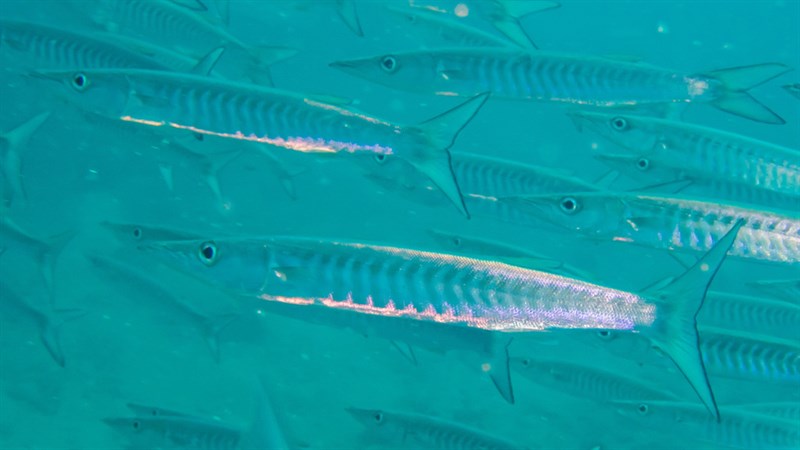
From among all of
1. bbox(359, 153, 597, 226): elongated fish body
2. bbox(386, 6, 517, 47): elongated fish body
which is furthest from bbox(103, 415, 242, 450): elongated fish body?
bbox(386, 6, 517, 47): elongated fish body

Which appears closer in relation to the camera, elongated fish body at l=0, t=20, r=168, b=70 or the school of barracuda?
the school of barracuda

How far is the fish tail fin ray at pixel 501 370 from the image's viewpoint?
11.4ft

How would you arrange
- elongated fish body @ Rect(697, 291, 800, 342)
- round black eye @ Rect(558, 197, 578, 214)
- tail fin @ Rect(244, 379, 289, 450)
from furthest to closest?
elongated fish body @ Rect(697, 291, 800, 342)
round black eye @ Rect(558, 197, 578, 214)
tail fin @ Rect(244, 379, 289, 450)

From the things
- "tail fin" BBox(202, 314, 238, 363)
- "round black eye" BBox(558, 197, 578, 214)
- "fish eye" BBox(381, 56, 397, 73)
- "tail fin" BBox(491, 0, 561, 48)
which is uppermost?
"tail fin" BBox(491, 0, 561, 48)

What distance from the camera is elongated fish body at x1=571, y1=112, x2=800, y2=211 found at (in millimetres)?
5500

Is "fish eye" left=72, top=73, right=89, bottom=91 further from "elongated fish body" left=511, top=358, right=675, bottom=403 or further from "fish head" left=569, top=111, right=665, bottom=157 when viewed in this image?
"elongated fish body" left=511, top=358, right=675, bottom=403

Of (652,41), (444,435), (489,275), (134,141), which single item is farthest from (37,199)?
(652,41)

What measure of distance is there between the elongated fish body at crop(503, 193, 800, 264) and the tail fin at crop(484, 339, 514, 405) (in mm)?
1837

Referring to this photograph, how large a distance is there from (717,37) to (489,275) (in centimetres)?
4476

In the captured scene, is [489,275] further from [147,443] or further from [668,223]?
[147,443]

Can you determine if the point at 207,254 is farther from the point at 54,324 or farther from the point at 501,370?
the point at 54,324

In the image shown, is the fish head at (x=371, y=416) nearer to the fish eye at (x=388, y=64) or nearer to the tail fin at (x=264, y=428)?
the tail fin at (x=264, y=428)

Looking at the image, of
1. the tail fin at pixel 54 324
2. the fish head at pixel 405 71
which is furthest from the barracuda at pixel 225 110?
the tail fin at pixel 54 324

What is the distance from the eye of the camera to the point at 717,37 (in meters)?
40.6
